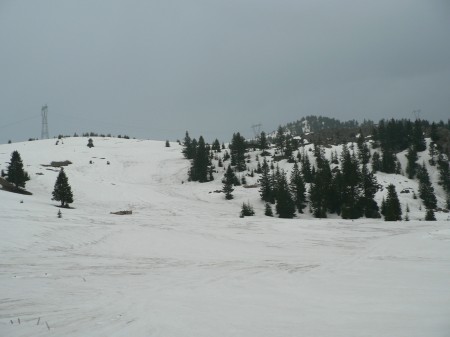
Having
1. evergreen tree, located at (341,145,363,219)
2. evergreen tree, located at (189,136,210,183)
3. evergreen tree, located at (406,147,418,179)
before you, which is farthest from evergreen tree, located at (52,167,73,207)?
evergreen tree, located at (406,147,418,179)

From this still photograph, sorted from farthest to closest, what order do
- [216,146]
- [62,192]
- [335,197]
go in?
[216,146], [335,197], [62,192]

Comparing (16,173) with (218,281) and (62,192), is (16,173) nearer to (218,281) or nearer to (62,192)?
(62,192)

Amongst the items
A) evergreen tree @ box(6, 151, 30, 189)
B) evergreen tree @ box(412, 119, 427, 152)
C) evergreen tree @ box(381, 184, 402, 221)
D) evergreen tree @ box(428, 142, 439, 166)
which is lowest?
evergreen tree @ box(381, 184, 402, 221)

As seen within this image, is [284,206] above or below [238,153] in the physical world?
below

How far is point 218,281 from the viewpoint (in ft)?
33.4

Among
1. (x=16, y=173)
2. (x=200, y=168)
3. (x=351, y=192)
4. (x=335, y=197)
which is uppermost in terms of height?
Result: (x=200, y=168)

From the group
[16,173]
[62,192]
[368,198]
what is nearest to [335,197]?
[368,198]

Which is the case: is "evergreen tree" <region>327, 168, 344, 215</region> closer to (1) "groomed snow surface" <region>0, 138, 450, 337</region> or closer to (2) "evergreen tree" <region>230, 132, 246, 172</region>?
(1) "groomed snow surface" <region>0, 138, 450, 337</region>

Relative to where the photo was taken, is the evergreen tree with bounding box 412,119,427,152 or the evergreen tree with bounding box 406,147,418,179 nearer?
the evergreen tree with bounding box 406,147,418,179

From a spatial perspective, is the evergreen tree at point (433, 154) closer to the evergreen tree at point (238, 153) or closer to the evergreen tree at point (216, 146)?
the evergreen tree at point (238, 153)

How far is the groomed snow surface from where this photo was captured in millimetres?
6164

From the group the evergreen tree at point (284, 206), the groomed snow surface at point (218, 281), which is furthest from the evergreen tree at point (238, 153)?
the groomed snow surface at point (218, 281)

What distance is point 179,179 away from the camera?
74875mm

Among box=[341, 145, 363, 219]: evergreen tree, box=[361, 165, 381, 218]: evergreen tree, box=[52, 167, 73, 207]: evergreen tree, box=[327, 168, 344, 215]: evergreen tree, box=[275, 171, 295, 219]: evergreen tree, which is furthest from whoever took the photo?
box=[327, 168, 344, 215]: evergreen tree
